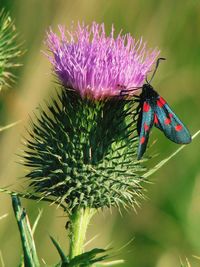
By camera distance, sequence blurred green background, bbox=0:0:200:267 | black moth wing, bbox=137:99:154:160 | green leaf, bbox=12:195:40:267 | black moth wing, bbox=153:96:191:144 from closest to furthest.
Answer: green leaf, bbox=12:195:40:267, black moth wing, bbox=137:99:154:160, black moth wing, bbox=153:96:191:144, blurred green background, bbox=0:0:200:267

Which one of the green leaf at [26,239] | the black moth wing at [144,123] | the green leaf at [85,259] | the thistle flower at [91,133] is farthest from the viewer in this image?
the thistle flower at [91,133]

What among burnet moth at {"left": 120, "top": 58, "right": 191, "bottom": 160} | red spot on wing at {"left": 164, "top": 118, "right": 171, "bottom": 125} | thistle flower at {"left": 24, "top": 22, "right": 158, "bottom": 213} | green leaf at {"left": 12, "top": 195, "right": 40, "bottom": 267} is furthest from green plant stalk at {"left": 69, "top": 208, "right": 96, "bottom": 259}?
red spot on wing at {"left": 164, "top": 118, "right": 171, "bottom": 125}

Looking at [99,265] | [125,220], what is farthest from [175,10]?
[99,265]

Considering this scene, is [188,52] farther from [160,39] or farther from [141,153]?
[141,153]

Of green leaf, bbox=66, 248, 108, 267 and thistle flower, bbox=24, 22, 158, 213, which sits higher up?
thistle flower, bbox=24, 22, 158, 213

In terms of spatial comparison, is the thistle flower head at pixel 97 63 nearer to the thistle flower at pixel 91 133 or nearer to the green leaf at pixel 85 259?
the thistle flower at pixel 91 133

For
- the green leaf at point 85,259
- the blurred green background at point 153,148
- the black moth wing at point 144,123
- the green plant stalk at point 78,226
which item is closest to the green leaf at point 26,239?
the green leaf at point 85,259

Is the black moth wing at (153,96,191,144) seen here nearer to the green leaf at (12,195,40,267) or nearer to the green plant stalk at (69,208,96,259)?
the green plant stalk at (69,208,96,259)
